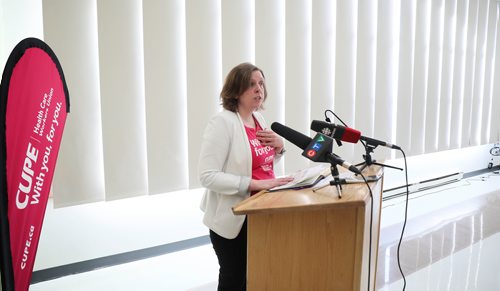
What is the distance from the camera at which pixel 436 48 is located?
4082 millimetres

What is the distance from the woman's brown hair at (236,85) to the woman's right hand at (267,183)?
1.08 feet

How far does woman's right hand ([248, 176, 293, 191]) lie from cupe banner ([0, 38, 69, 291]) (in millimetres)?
774

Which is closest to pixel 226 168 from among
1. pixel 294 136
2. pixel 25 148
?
pixel 294 136

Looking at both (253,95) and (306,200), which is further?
(253,95)

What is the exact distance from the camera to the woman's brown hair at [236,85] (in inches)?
58.0

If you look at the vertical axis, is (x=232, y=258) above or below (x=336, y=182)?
below

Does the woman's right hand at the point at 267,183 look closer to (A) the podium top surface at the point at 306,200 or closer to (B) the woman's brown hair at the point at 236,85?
(A) the podium top surface at the point at 306,200

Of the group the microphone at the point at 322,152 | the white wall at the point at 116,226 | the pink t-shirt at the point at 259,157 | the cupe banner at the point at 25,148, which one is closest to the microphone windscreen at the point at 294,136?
the microphone at the point at 322,152

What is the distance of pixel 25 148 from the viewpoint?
1257mm

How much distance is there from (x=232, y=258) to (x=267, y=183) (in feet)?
1.14

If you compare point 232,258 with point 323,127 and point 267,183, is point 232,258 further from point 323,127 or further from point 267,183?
point 323,127

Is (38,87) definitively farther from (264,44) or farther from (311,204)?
(264,44)

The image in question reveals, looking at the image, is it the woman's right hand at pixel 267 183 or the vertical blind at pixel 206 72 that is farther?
the vertical blind at pixel 206 72

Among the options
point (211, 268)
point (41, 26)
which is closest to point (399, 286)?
point (211, 268)
